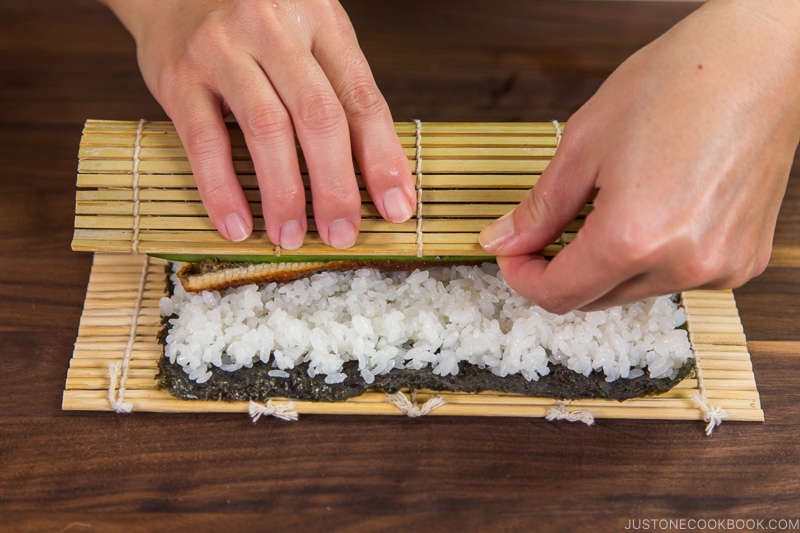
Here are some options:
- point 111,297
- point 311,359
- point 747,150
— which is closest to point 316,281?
point 311,359

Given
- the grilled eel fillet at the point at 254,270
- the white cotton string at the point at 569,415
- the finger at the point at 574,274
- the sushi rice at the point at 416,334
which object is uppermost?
the finger at the point at 574,274

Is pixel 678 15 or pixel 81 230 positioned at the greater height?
pixel 678 15

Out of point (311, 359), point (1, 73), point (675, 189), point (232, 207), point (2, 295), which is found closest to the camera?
point (675, 189)

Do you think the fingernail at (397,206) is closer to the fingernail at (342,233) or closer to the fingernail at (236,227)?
the fingernail at (342,233)

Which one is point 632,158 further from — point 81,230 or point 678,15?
point 678,15

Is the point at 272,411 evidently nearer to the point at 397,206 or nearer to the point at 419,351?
the point at 419,351

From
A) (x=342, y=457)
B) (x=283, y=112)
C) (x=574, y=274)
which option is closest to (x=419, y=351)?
(x=342, y=457)

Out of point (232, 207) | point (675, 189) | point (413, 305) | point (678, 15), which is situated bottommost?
point (413, 305)

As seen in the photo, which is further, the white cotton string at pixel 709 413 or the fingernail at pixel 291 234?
the white cotton string at pixel 709 413

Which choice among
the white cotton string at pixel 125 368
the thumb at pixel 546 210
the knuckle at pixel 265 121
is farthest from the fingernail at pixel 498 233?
the white cotton string at pixel 125 368
